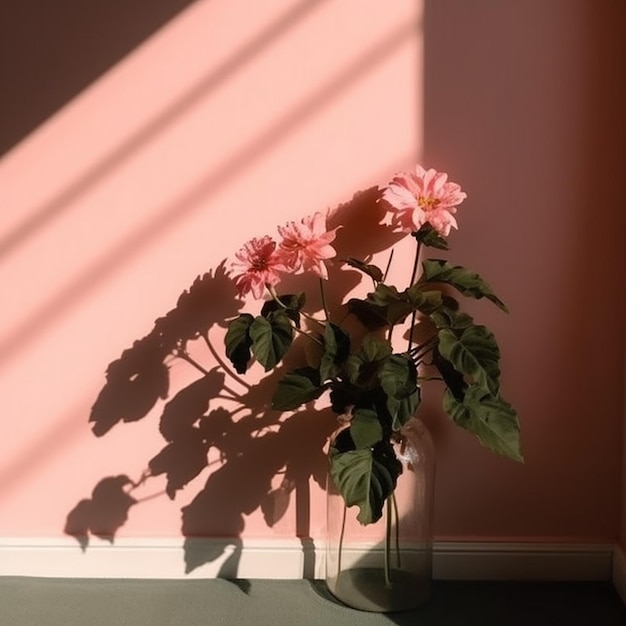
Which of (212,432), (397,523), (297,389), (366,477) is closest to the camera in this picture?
(366,477)

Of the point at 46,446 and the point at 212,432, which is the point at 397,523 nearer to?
the point at 212,432

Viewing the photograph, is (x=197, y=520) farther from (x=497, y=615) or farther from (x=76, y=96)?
(x=76, y=96)

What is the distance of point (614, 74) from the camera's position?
1927 millimetres

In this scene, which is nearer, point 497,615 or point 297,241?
point 297,241

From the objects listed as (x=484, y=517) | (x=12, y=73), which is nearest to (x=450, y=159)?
(x=484, y=517)

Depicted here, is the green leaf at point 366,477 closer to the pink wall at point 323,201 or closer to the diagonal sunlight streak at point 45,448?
the pink wall at point 323,201

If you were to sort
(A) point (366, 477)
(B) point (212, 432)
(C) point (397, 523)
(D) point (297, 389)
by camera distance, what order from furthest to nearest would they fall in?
1. (B) point (212, 432)
2. (C) point (397, 523)
3. (D) point (297, 389)
4. (A) point (366, 477)

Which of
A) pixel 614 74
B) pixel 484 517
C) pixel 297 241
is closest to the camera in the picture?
pixel 297 241

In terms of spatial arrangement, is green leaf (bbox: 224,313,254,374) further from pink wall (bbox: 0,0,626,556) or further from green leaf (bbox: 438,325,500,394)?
green leaf (bbox: 438,325,500,394)

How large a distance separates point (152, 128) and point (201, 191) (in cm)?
17

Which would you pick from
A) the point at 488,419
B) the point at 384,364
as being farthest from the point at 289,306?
the point at 488,419

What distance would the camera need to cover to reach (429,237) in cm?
183

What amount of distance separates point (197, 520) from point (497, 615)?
688 mm

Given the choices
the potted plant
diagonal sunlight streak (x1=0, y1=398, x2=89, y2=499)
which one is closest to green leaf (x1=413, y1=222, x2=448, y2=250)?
the potted plant
